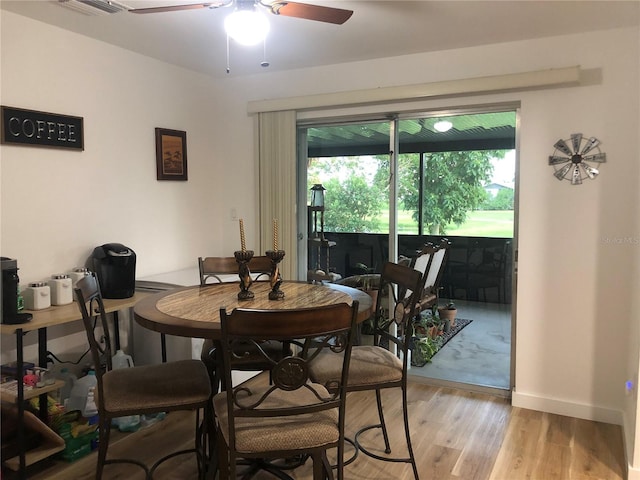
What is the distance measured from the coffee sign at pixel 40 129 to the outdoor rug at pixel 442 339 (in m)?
2.80

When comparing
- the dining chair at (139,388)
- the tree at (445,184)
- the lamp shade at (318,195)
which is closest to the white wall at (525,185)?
the tree at (445,184)

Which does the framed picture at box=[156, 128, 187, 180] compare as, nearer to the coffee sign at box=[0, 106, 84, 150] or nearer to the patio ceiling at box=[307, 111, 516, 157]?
the coffee sign at box=[0, 106, 84, 150]

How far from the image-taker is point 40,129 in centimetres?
291

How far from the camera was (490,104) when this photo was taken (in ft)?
11.1

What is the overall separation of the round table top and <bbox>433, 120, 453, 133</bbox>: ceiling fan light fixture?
1612mm

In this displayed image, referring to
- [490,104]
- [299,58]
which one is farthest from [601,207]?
[299,58]

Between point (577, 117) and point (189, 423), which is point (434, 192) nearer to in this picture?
point (577, 117)

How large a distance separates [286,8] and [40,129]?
167 centimetres

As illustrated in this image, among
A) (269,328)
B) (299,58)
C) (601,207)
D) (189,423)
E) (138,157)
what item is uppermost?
(299,58)

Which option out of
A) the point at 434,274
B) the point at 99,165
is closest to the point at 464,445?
the point at 434,274

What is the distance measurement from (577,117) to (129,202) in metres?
2.98

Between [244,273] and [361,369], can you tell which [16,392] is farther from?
[361,369]

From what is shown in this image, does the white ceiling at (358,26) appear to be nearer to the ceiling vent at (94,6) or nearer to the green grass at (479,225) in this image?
the ceiling vent at (94,6)

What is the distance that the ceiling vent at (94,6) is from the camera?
257 cm
